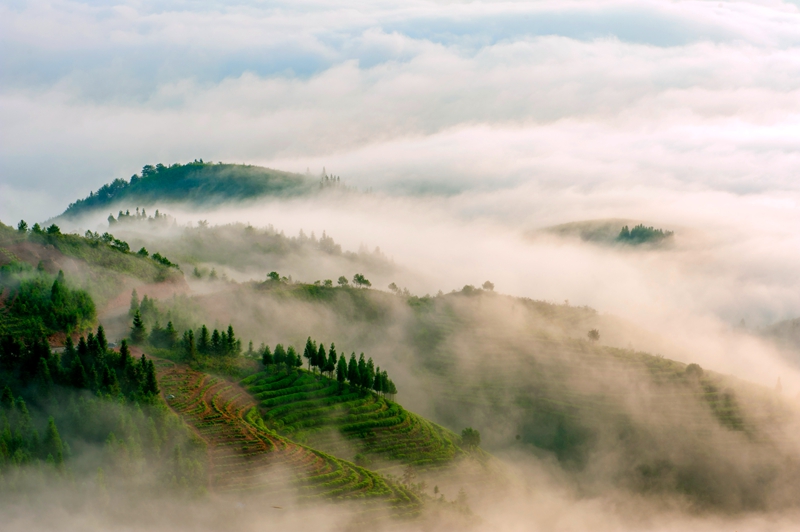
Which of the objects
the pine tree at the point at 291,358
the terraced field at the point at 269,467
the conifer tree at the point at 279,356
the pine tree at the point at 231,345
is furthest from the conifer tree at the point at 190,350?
the pine tree at the point at 291,358

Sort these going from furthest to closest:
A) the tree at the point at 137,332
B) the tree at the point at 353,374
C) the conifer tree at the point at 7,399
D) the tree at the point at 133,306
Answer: the tree at the point at 133,306
the tree at the point at 353,374
the tree at the point at 137,332
the conifer tree at the point at 7,399

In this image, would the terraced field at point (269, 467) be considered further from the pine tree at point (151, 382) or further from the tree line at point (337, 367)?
the tree line at point (337, 367)

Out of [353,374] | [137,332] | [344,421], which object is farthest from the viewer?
[353,374]

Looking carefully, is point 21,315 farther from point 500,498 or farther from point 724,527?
point 724,527

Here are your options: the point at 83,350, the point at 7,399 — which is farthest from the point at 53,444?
the point at 83,350

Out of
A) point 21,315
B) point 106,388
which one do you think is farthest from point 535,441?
point 21,315

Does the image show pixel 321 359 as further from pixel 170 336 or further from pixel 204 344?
pixel 170 336
